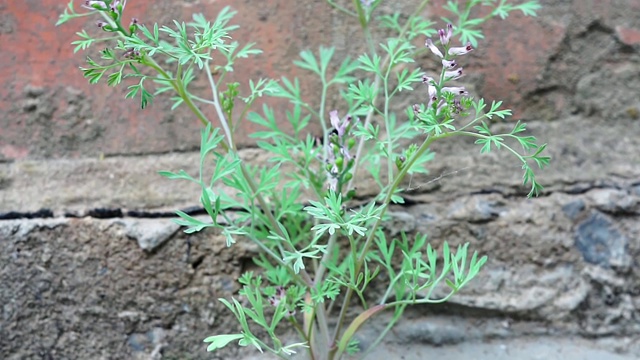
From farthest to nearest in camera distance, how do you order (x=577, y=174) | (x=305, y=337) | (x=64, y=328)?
(x=577, y=174) < (x=64, y=328) < (x=305, y=337)

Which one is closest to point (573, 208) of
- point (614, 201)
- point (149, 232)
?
point (614, 201)

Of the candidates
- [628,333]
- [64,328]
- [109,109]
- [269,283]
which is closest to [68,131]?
[109,109]

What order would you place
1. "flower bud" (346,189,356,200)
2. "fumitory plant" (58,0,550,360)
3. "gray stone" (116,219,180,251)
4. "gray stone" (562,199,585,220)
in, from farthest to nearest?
"gray stone" (562,199,585,220) → "gray stone" (116,219,180,251) → "flower bud" (346,189,356,200) → "fumitory plant" (58,0,550,360)

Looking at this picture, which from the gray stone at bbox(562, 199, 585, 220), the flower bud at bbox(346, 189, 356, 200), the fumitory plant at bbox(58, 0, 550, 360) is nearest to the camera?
the fumitory plant at bbox(58, 0, 550, 360)

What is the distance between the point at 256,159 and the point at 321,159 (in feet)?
0.50

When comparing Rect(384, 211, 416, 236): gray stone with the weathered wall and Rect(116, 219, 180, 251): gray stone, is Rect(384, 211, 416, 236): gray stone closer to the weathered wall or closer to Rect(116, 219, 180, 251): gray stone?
the weathered wall

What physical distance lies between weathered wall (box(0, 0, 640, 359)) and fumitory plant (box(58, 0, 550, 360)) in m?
0.05

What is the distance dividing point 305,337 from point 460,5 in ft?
2.17

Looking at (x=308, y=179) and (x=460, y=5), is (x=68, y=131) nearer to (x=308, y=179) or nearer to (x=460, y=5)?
(x=308, y=179)

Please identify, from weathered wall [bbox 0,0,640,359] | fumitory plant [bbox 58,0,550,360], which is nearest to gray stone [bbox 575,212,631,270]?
weathered wall [bbox 0,0,640,359]

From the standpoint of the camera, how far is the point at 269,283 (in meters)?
1.07

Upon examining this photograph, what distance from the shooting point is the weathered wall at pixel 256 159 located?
1054 mm

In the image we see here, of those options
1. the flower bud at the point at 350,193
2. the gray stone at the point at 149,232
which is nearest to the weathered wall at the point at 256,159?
the gray stone at the point at 149,232

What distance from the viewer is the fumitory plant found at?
30.7 inches
